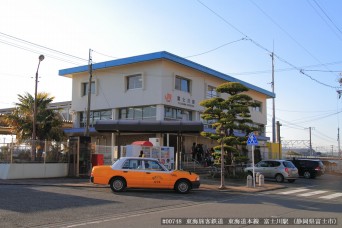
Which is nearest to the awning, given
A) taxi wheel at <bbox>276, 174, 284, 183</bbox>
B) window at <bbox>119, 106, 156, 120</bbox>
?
window at <bbox>119, 106, 156, 120</bbox>

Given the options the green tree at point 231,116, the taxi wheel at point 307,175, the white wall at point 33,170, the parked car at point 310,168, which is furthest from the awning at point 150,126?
the taxi wheel at point 307,175

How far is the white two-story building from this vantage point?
110ft

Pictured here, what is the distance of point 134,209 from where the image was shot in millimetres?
12445

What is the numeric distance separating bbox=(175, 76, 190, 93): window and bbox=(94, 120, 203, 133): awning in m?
8.74

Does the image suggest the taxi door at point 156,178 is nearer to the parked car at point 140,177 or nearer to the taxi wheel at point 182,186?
the parked car at point 140,177

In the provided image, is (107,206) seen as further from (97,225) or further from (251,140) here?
(251,140)

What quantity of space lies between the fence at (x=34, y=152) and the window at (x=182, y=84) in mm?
13557

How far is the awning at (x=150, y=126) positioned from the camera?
85.7 ft

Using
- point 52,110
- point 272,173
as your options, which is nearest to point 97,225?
point 272,173

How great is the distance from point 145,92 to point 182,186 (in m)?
17.7

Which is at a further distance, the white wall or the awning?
the awning

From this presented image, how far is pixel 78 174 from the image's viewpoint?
24.9 metres

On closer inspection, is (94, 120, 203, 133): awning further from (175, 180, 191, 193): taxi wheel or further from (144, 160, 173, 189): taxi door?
(144, 160, 173, 189): taxi door

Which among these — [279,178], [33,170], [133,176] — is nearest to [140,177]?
[133,176]
